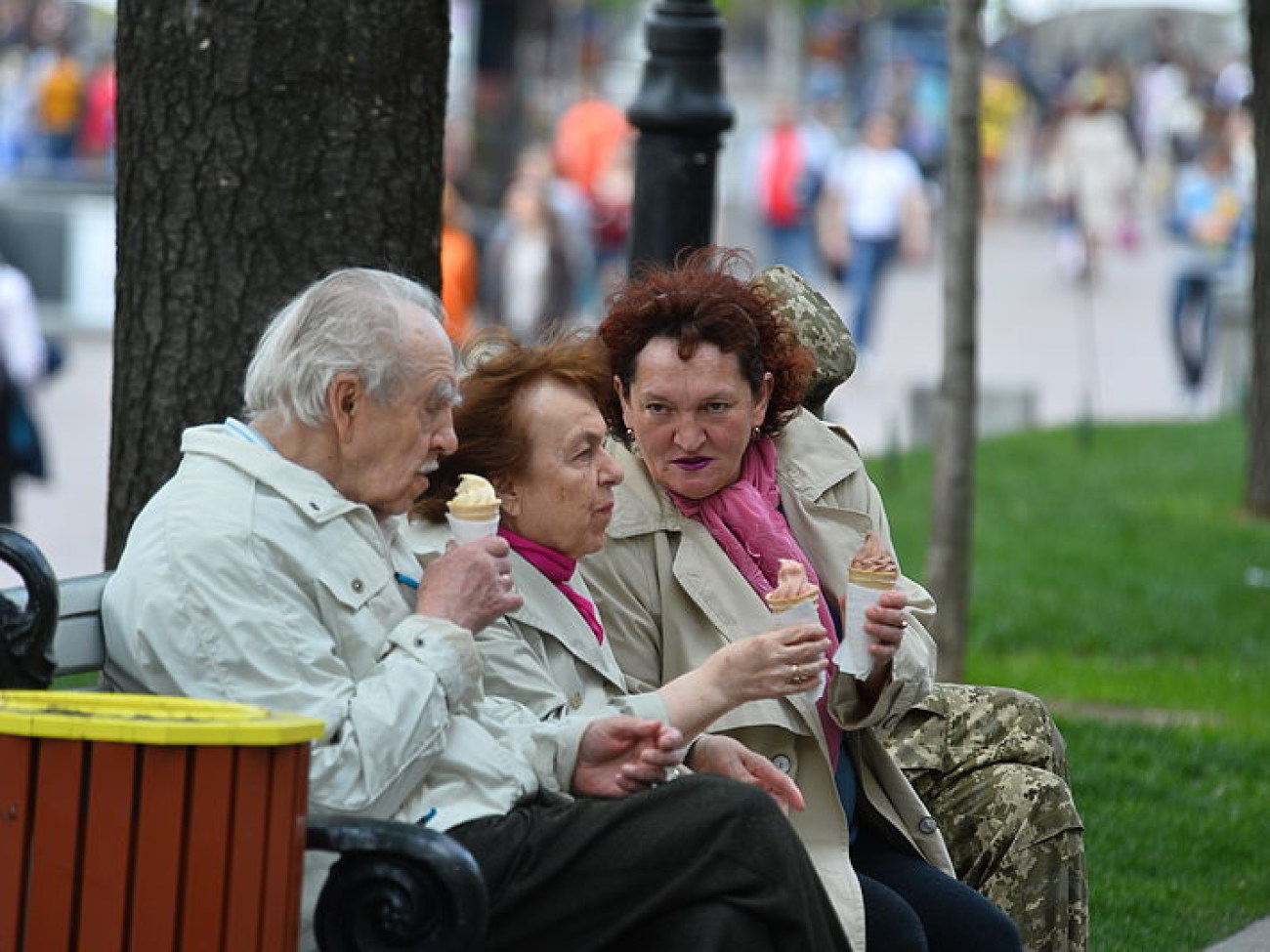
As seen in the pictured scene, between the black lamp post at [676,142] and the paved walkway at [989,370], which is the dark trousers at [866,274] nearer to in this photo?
the paved walkway at [989,370]

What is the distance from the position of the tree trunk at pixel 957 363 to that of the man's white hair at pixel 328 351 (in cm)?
406

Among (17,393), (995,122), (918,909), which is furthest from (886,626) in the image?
(995,122)

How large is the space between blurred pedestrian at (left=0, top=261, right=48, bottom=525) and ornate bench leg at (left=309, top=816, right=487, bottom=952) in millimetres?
7085

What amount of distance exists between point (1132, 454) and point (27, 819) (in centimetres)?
1175

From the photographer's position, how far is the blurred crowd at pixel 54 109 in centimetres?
2869

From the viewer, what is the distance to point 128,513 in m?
5.20

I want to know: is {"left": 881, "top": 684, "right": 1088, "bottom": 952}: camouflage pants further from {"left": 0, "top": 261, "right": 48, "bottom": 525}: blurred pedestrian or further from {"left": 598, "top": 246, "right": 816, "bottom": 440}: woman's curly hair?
{"left": 0, "top": 261, "right": 48, "bottom": 525}: blurred pedestrian

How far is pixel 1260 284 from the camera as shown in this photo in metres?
11.9

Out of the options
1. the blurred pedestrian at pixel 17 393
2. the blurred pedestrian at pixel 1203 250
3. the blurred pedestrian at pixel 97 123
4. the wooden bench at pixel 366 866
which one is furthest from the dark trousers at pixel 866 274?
the wooden bench at pixel 366 866

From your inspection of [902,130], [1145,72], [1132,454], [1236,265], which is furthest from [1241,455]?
[1145,72]

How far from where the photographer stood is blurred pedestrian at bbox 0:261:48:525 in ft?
32.9

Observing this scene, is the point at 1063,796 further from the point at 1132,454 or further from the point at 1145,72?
the point at 1145,72

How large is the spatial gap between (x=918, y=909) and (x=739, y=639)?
0.58 m

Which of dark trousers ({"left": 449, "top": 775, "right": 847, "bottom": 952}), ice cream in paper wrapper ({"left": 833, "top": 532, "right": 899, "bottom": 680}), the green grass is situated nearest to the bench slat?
dark trousers ({"left": 449, "top": 775, "right": 847, "bottom": 952})
